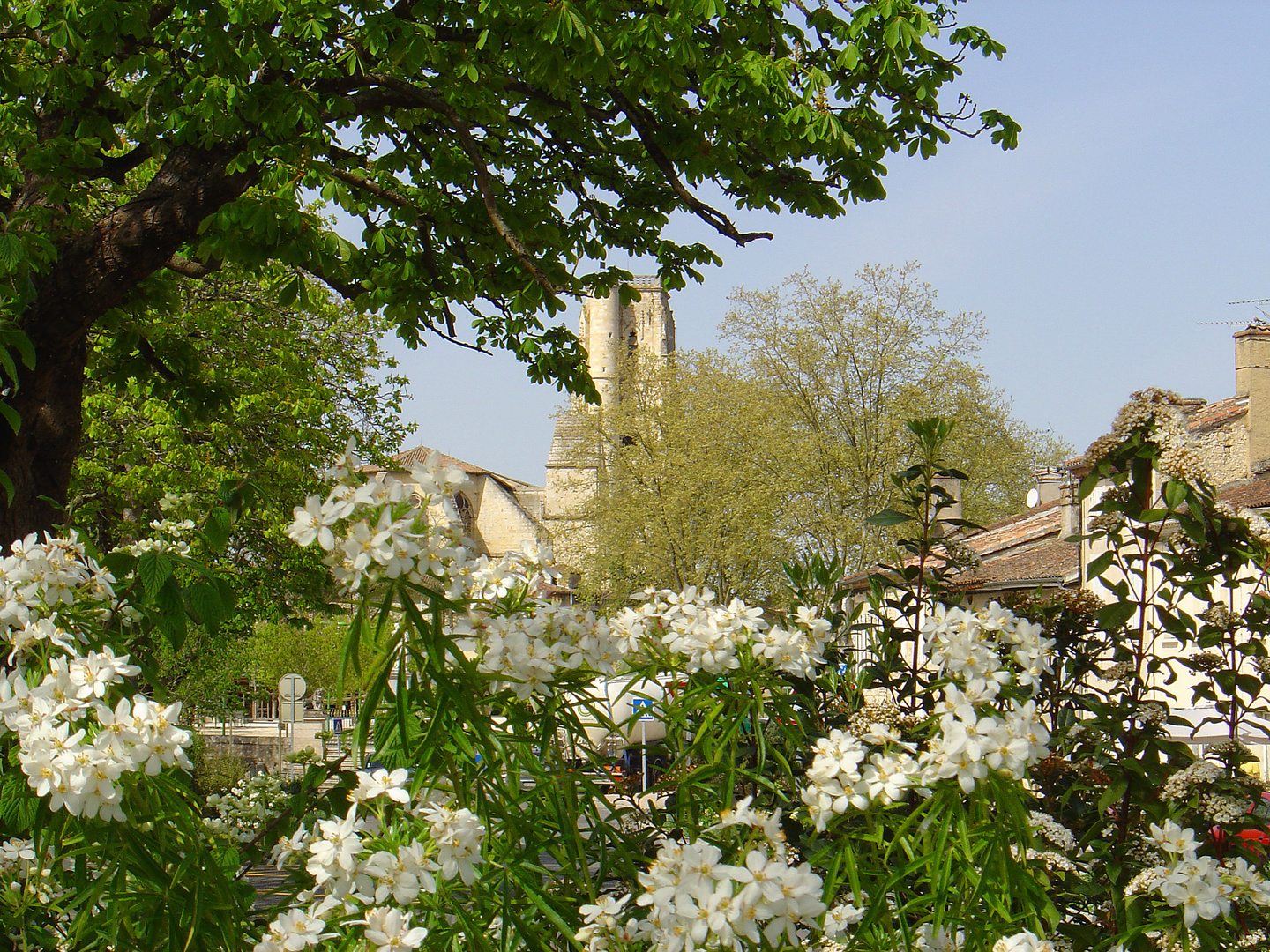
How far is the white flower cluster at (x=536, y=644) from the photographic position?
1.89 meters

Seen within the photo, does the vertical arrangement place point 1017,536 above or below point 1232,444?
below

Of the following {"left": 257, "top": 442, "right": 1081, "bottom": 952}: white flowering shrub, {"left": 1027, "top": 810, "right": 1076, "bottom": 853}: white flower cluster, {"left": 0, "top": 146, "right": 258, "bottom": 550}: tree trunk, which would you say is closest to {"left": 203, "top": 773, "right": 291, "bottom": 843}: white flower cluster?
{"left": 257, "top": 442, "right": 1081, "bottom": 952}: white flowering shrub

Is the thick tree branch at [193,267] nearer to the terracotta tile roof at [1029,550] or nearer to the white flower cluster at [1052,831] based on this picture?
the white flower cluster at [1052,831]

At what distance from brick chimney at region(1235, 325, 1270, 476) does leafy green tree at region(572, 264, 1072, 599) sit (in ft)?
30.7

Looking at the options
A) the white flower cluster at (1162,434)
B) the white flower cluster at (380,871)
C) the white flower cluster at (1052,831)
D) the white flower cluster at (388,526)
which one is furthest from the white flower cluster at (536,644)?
the white flower cluster at (1162,434)

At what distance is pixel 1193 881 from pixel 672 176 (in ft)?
18.1

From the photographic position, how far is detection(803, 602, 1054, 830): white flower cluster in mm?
1810

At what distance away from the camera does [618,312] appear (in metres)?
74.6

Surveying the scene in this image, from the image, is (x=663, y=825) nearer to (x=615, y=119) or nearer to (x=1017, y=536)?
(x=615, y=119)

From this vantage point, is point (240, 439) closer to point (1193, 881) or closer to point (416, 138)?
point (416, 138)

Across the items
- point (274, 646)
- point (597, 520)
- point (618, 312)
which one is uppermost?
point (618, 312)

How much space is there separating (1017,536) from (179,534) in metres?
23.9

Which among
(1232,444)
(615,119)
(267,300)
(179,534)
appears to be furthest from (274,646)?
(179,534)

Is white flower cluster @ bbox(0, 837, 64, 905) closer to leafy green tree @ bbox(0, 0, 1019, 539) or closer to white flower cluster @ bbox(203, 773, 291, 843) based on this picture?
white flower cluster @ bbox(203, 773, 291, 843)
